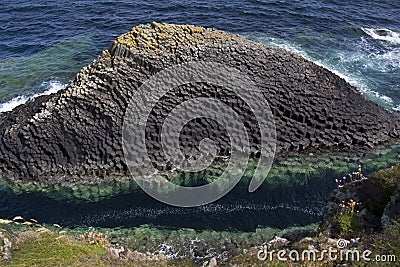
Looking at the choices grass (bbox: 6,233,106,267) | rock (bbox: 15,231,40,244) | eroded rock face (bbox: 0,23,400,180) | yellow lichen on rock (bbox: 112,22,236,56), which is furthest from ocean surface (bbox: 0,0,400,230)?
grass (bbox: 6,233,106,267)

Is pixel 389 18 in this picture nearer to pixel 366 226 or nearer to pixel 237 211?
pixel 237 211

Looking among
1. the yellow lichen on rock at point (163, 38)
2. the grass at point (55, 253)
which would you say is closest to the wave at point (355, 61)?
the yellow lichen on rock at point (163, 38)

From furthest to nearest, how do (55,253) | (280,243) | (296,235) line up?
(296,235), (280,243), (55,253)

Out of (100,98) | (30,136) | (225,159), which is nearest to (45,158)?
(30,136)

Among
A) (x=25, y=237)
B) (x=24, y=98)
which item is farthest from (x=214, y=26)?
(x=25, y=237)

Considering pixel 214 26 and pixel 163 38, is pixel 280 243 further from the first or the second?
pixel 214 26
